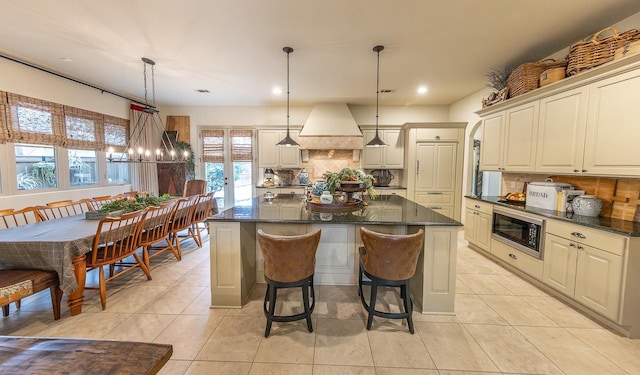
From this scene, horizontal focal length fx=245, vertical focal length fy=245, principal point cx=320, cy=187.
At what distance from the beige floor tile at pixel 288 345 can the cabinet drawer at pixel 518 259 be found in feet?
8.77

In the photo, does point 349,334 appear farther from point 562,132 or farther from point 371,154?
point 371,154

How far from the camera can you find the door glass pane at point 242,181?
6.24m

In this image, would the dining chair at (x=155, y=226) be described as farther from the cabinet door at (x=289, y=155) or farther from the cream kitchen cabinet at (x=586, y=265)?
the cream kitchen cabinet at (x=586, y=265)

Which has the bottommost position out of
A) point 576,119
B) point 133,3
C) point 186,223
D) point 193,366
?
point 193,366

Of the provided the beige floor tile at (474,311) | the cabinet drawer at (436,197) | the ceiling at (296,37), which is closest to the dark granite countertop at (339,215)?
the beige floor tile at (474,311)

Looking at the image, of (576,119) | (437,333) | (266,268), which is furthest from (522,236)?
(266,268)

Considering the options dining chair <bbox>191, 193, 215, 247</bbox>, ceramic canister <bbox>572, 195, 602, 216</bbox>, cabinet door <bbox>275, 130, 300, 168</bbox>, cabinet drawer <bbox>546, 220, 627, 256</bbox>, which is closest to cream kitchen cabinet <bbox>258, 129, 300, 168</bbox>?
cabinet door <bbox>275, 130, 300, 168</bbox>

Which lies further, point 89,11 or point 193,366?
point 89,11

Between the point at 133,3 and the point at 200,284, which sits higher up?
the point at 133,3

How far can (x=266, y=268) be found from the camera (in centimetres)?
205

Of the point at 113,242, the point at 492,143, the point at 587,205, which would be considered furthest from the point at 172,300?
the point at 492,143

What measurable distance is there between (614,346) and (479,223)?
6.61 feet

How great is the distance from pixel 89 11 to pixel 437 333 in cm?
436

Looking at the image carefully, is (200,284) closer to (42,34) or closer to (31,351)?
(31,351)
